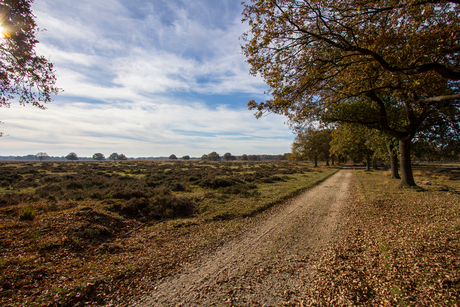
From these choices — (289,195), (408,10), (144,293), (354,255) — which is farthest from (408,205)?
(144,293)

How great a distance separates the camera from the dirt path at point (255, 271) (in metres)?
4.27

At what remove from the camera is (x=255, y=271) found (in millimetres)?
5246

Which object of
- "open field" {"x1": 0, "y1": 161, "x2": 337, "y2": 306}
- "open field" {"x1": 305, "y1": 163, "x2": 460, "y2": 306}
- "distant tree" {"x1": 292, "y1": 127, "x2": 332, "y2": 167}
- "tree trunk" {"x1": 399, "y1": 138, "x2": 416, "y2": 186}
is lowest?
"open field" {"x1": 0, "y1": 161, "x2": 337, "y2": 306}

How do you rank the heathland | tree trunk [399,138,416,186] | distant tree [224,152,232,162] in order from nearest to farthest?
1. the heathland
2. tree trunk [399,138,416,186]
3. distant tree [224,152,232,162]

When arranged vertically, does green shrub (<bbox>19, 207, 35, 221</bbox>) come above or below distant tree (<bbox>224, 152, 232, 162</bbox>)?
Answer: below

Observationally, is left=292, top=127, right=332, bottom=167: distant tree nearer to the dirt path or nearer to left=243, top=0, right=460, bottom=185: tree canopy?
left=243, top=0, right=460, bottom=185: tree canopy

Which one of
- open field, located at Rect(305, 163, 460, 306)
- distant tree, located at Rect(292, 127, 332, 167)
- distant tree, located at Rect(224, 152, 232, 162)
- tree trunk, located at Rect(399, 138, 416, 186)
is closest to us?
open field, located at Rect(305, 163, 460, 306)

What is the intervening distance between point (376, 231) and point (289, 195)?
7955mm

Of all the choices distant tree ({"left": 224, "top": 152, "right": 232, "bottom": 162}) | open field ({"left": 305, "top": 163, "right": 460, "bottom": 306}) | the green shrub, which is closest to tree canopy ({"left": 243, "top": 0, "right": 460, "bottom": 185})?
open field ({"left": 305, "top": 163, "right": 460, "bottom": 306})

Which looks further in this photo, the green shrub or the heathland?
the green shrub

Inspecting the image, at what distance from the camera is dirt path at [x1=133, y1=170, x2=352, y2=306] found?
4266 mm

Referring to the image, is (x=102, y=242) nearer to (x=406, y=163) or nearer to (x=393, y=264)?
(x=393, y=264)

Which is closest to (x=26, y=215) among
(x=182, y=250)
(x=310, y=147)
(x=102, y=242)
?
(x=102, y=242)

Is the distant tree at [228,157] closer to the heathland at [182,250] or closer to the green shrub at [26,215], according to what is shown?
the heathland at [182,250]
